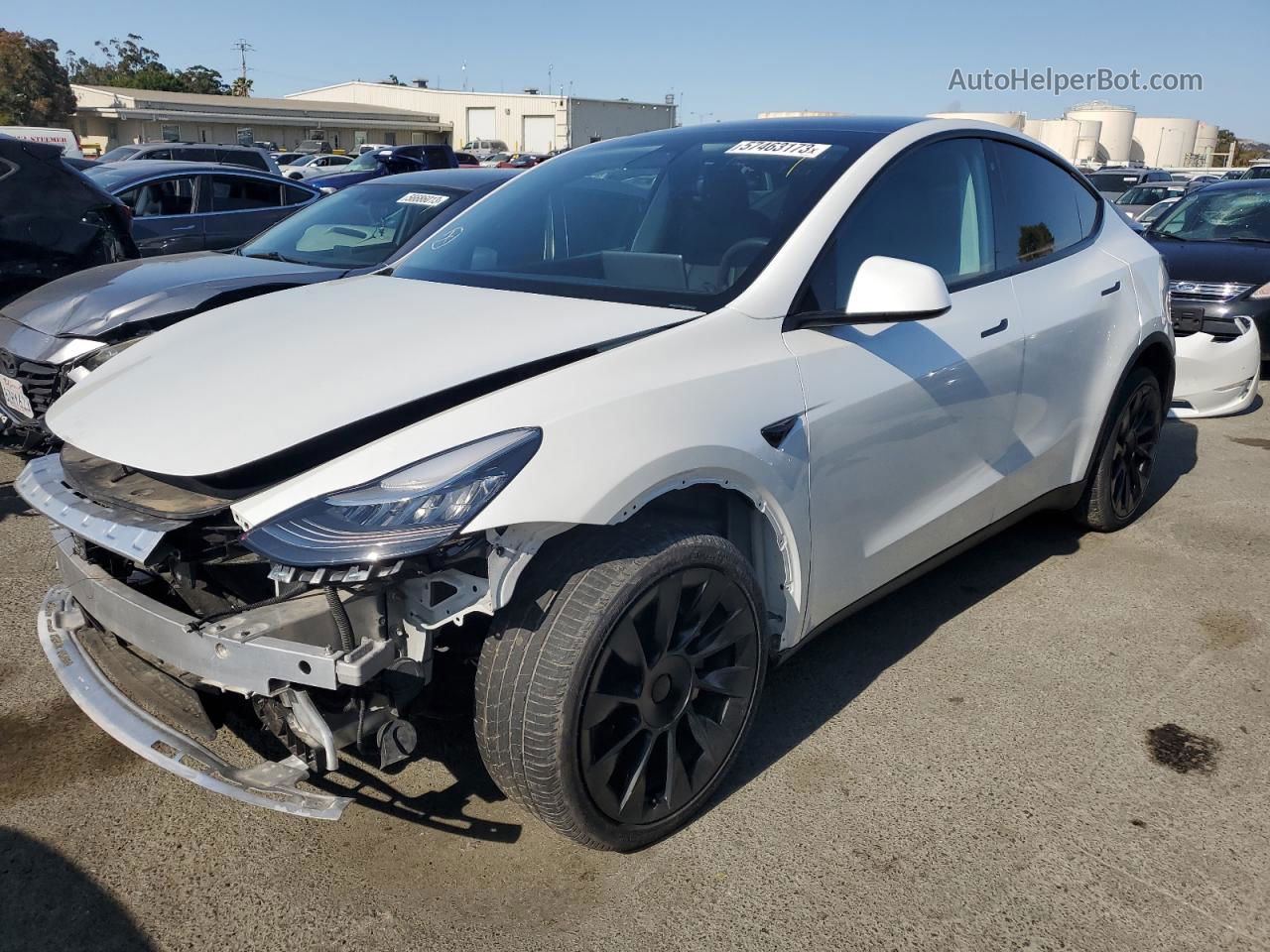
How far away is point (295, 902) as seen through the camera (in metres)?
2.37

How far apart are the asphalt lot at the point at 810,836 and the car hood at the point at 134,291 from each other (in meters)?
1.71

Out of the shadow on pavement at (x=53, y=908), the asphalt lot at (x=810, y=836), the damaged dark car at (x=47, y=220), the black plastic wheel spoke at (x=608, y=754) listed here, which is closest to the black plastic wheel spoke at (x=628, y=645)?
the black plastic wheel spoke at (x=608, y=754)

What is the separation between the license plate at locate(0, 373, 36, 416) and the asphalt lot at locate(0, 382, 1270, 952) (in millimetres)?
1393

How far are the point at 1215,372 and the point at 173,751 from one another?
684cm

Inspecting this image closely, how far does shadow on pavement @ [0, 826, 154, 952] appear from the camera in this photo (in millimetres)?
2229

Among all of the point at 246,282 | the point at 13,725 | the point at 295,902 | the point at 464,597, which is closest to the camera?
the point at 464,597

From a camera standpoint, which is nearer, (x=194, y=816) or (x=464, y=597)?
(x=464, y=597)

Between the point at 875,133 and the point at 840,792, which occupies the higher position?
the point at 875,133

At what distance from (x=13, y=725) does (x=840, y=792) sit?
2449 millimetres

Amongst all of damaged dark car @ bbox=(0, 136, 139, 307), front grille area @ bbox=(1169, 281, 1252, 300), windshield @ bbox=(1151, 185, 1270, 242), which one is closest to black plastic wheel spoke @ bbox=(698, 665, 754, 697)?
damaged dark car @ bbox=(0, 136, 139, 307)

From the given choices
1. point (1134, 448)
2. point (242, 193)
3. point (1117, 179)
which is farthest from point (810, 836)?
point (1117, 179)

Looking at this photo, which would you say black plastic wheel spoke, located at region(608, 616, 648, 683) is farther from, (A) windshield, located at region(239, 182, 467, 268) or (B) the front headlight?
(A) windshield, located at region(239, 182, 467, 268)

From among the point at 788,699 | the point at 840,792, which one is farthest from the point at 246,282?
the point at 840,792

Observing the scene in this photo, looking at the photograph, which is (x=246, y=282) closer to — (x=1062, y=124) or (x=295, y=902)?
(x=295, y=902)
